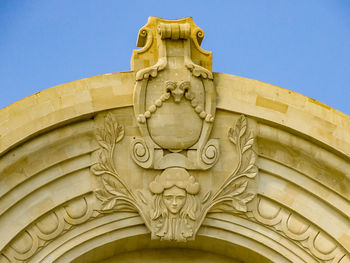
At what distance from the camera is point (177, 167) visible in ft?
51.8

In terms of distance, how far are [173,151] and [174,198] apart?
0.69 meters

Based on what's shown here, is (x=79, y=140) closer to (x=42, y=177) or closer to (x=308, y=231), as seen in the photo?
(x=42, y=177)

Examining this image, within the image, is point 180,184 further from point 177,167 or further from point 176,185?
point 177,167

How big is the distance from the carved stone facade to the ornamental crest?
0.6 inches

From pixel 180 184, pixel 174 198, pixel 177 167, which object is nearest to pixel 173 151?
pixel 177 167

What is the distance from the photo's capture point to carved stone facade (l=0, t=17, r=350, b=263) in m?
15.6

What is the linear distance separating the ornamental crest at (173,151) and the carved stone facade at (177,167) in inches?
0.6

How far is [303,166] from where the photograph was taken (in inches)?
632

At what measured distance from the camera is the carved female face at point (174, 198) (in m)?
15.6

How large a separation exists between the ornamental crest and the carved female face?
1 centimetres

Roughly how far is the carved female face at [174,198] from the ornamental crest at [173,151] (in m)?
0.01

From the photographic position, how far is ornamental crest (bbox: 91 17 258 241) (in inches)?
617

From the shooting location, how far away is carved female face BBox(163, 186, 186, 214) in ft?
51.3

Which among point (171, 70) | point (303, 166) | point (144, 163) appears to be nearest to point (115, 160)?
point (144, 163)
